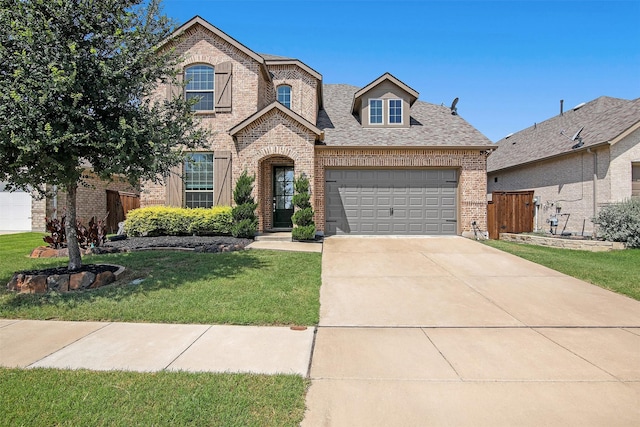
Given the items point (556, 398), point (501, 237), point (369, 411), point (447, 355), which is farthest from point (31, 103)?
point (501, 237)

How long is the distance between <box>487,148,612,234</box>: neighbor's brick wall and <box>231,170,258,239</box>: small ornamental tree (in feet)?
41.6

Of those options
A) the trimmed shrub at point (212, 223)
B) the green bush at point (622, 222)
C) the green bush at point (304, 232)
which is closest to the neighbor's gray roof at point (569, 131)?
the green bush at point (622, 222)

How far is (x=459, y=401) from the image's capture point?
2.81 m

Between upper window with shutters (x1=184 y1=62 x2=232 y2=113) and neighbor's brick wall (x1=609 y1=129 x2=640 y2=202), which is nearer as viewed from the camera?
neighbor's brick wall (x1=609 y1=129 x2=640 y2=202)

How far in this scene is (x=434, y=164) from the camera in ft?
42.1

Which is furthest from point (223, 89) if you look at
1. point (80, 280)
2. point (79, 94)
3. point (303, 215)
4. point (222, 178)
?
point (80, 280)

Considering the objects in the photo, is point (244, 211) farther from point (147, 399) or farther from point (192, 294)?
point (147, 399)

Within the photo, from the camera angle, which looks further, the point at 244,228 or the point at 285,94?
the point at 285,94

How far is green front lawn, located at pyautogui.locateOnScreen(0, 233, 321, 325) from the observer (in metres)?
4.77

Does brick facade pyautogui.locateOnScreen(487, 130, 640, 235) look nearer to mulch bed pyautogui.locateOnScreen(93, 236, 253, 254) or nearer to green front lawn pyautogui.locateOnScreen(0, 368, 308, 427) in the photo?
mulch bed pyautogui.locateOnScreen(93, 236, 253, 254)

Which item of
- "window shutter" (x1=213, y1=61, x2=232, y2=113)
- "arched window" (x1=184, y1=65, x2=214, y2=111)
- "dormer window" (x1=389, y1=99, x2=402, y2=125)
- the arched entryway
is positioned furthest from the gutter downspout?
"arched window" (x1=184, y1=65, x2=214, y2=111)

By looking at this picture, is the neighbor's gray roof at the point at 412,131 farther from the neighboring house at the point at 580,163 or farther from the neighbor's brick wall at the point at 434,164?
the neighboring house at the point at 580,163

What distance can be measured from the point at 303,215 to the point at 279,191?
2748 millimetres

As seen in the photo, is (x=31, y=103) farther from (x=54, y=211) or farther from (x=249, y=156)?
(x=54, y=211)
